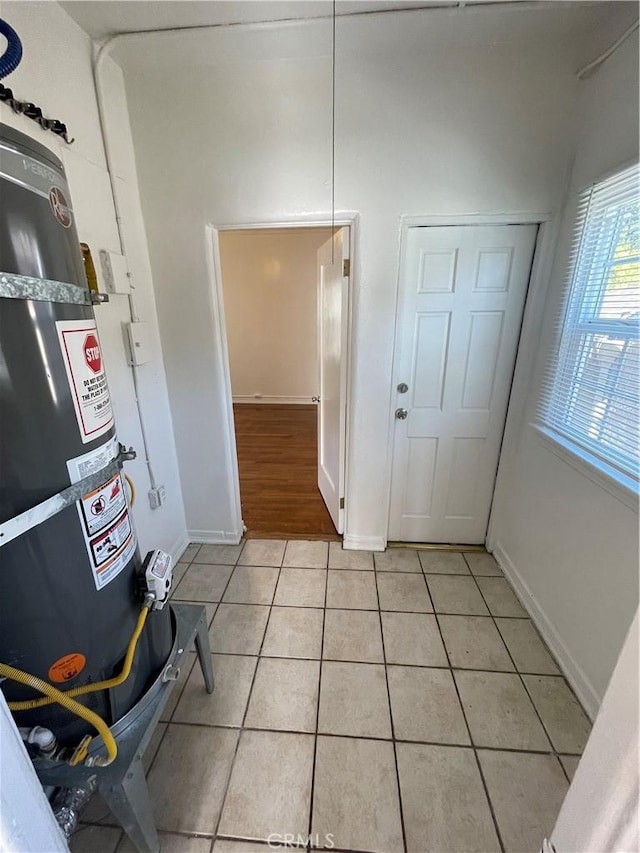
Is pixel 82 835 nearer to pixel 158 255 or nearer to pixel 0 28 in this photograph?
pixel 0 28

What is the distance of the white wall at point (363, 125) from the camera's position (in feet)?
4.57

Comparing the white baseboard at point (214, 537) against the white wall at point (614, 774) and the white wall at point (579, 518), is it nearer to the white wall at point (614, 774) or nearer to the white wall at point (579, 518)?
the white wall at point (579, 518)

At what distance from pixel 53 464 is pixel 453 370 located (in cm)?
180

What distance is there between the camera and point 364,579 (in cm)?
190

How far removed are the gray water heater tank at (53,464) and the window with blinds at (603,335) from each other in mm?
1659

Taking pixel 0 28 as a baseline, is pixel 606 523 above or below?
below

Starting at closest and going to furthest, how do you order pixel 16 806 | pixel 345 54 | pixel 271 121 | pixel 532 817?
1. pixel 16 806
2. pixel 532 817
3. pixel 345 54
4. pixel 271 121

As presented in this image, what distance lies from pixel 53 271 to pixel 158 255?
130 cm

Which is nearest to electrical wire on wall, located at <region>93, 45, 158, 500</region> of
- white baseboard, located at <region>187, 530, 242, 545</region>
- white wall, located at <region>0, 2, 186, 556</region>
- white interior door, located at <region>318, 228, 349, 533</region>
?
white wall, located at <region>0, 2, 186, 556</region>

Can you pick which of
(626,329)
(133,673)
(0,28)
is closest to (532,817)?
(133,673)

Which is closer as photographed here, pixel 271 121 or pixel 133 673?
pixel 133 673

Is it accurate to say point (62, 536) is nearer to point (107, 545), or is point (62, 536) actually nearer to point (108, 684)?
point (107, 545)

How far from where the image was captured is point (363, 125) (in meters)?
1.54

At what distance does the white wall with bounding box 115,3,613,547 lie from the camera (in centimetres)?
139
